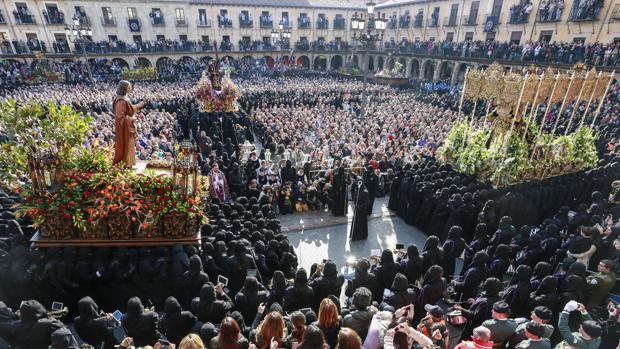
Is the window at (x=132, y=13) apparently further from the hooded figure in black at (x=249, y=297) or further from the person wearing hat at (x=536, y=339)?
the person wearing hat at (x=536, y=339)

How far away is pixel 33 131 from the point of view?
23.7 ft

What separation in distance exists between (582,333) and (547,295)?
4.37 feet

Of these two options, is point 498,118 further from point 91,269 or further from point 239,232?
point 91,269

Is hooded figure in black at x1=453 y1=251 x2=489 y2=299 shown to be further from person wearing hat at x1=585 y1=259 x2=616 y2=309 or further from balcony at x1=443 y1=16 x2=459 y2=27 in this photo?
balcony at x1=443 y1=16 x2=459 y2=27


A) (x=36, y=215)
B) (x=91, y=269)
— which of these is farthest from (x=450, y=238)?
(x=36, y=215)

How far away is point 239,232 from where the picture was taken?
23.0 ft

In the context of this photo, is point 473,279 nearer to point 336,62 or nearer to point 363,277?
point 363,277

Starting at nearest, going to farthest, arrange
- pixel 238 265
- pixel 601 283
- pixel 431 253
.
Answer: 1. pixel 601 283
2. pixel 238 265
3. pixel 431 253

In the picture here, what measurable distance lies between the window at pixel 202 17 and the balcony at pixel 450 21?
28.2m

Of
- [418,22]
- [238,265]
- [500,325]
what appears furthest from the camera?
[418,22]

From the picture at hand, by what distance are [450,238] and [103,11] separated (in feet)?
141

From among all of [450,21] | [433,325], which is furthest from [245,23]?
[433,325]

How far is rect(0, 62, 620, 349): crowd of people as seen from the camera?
4.11 meters

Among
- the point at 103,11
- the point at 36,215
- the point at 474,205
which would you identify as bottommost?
the point at 474,205
